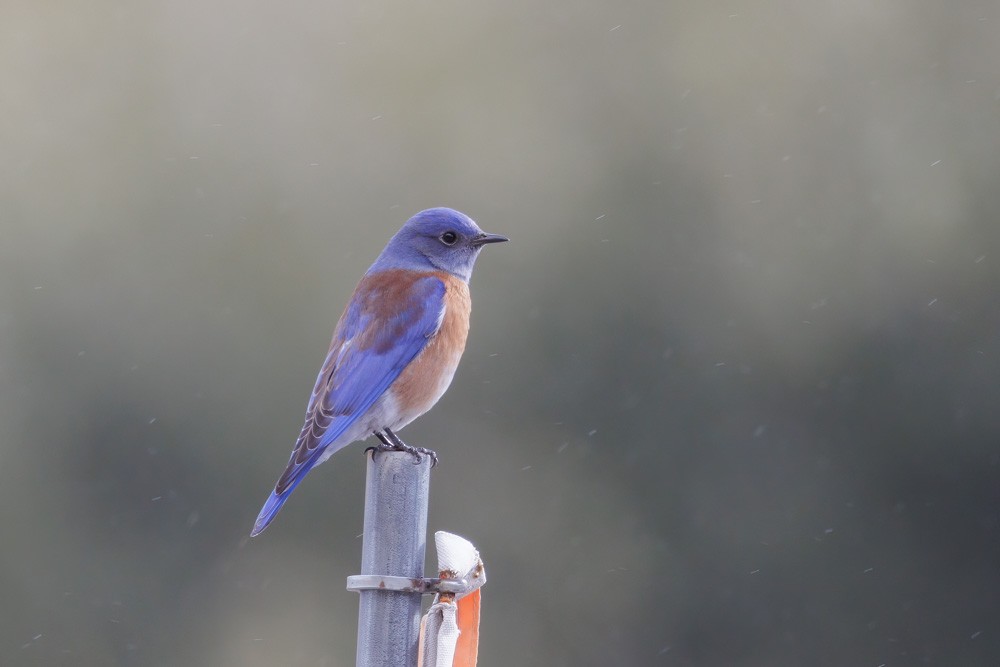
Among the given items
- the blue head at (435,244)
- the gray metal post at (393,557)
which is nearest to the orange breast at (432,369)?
the blue head at (435,244)

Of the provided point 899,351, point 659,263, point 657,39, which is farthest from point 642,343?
point 657,39

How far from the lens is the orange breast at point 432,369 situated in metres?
4.98

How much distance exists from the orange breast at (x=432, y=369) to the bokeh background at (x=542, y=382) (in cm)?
743

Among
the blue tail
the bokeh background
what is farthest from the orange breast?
the bokeh background

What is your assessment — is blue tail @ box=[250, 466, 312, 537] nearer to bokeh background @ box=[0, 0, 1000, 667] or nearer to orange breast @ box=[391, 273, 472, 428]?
orange breast @ box=[391, 273, 472, 428]

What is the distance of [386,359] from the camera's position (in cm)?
493

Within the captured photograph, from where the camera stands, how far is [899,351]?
43.9 ft

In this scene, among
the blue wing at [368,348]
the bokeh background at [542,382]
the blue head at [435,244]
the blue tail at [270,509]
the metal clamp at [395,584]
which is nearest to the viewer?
the metal clamp at [395,584]

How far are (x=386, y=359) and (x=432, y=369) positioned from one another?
198mm

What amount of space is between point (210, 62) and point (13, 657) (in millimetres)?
6140

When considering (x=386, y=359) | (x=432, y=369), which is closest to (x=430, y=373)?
(x=432, y=369)

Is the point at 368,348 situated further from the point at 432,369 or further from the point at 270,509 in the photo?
the point at 270,509

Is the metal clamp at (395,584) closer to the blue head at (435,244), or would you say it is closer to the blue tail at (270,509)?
the blue tail at (270,509)

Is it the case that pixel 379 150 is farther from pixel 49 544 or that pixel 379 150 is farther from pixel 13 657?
pixel 13 657
